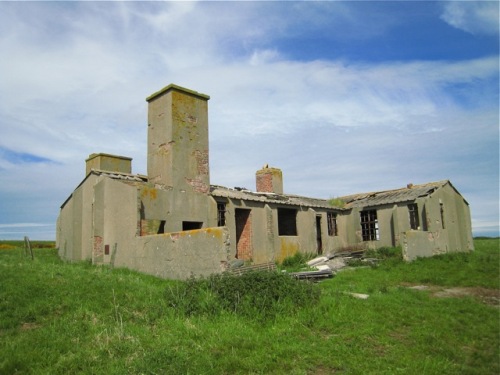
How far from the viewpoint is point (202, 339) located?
6.16 m

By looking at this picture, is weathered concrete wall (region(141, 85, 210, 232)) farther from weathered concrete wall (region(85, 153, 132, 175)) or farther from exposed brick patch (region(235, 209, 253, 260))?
weathered concrete wall (region(85, 153, 132, 175))

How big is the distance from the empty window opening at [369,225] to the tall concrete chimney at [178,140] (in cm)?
1156

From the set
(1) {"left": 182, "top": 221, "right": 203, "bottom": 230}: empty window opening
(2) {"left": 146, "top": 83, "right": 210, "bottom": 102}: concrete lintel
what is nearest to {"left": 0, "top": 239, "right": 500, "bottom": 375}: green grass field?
(1) {"left": 182, "top": 221, "right": 203, "bottom": 230}: empty window opening

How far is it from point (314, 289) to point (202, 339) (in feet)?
10.9

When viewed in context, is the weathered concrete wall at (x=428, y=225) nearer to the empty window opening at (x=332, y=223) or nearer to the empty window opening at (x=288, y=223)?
the empty window opening at (x=332, y=223)

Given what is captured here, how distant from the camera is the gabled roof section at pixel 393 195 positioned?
21.3 m

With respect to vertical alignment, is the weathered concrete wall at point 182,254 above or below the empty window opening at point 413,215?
below

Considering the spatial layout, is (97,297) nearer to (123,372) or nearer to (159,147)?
(123,372)

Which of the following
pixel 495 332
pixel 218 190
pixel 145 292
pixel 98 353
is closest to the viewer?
pixel 98 353

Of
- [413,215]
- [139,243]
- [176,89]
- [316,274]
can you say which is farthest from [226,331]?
[413,215]

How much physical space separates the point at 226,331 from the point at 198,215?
10.1m

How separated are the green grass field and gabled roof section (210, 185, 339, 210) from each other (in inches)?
317

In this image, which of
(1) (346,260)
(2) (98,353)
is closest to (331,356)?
(2) (98,353)

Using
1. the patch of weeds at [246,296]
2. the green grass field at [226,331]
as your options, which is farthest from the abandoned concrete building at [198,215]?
the green grass field at [226,331]
